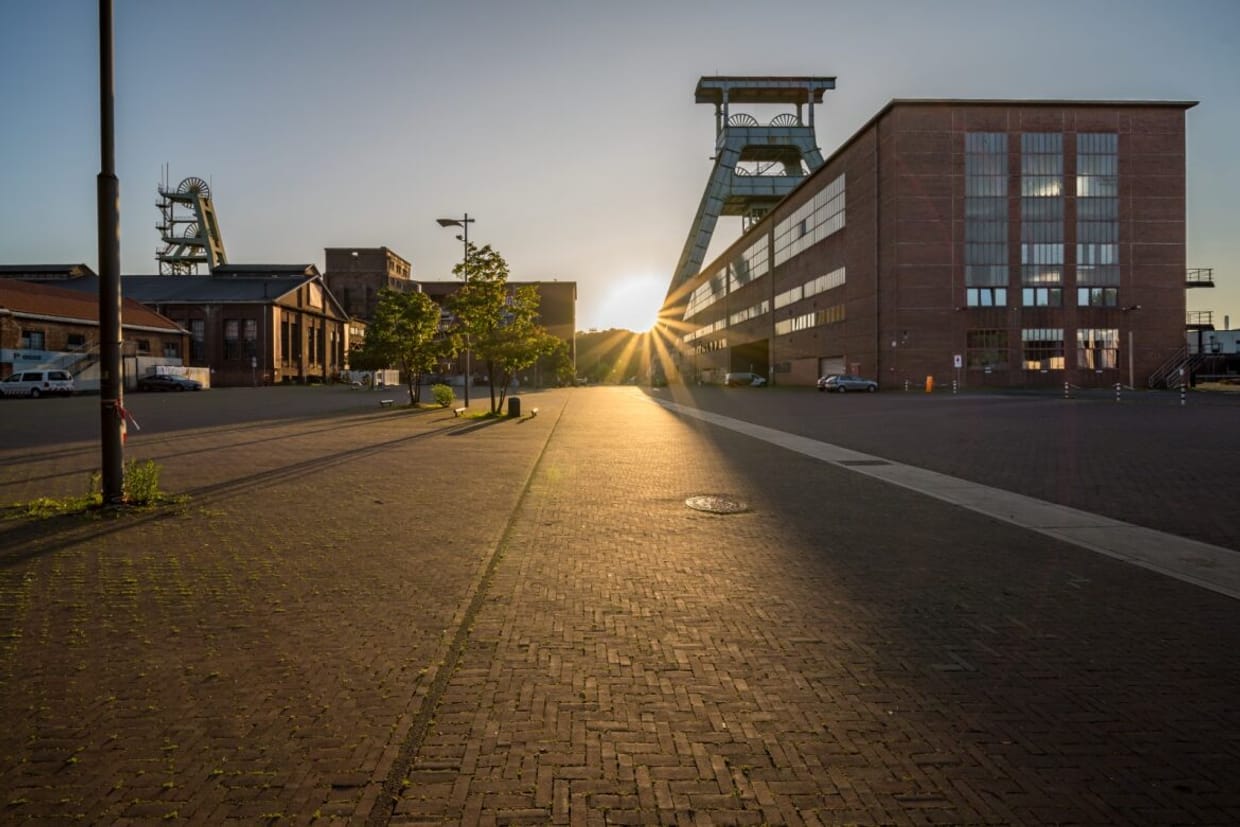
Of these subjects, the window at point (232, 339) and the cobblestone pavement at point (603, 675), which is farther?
the window at point (232, 339)

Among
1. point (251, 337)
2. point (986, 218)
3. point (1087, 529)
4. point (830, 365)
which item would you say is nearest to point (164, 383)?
point (251, 337)

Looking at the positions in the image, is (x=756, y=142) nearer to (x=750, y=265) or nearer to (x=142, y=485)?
(x=750, y=265)

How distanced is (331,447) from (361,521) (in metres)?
8.34

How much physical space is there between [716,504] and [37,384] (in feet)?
180

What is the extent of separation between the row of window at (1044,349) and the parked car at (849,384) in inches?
289

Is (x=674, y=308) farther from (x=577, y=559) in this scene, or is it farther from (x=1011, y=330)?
(x=577, y=559)

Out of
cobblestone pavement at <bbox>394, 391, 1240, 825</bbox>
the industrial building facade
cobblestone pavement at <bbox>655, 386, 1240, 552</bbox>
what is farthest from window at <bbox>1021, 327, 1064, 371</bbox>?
cobblestone pavement at <bbox>394, 391, 1240, 825</bbox>

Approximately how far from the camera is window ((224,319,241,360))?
74.6 metres

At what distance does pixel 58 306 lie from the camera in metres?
54.9

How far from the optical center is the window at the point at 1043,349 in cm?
4903

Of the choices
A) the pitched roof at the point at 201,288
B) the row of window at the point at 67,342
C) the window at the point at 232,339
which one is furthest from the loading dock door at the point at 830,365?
the window at the point at 232,339

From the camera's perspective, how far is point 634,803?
103 inches

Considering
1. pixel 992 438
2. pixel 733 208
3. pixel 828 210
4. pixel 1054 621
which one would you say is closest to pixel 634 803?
pixel 1054 621

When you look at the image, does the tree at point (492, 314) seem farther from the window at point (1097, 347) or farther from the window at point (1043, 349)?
the window at point (1097, 347)
